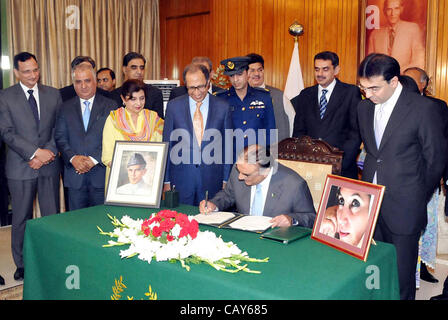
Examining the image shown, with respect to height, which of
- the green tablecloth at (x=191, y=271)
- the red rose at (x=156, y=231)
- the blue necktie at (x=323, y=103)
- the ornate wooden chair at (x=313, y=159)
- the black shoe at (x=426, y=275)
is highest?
the blue necktie at (x=323, y=103)

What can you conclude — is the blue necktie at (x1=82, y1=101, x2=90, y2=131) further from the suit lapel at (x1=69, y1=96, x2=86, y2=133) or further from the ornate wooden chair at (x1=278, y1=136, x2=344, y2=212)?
the ornate wooden chair at (x1=278, y1=136, x2=344, y2=212)

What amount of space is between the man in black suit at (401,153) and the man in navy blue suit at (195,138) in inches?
43.9

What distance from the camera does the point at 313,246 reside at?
1.90 metres

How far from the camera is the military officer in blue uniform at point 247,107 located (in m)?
3.45

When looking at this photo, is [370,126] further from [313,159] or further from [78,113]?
[78,113]

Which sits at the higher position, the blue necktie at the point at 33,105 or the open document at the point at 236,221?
the blue necktie at the point at 33,105

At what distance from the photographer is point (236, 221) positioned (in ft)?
7.57

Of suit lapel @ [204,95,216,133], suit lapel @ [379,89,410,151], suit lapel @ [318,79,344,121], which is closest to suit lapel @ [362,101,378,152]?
suit lapel @ [379,89,410,151]

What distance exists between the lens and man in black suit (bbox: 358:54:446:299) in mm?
2387

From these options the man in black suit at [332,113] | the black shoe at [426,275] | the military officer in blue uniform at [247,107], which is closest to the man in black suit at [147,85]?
the military officer in blue uniform at [247,107]

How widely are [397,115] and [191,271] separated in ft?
5.09

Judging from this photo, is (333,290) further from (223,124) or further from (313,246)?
(223,124)

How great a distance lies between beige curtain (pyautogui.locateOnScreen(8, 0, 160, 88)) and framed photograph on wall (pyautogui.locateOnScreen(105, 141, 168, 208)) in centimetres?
345

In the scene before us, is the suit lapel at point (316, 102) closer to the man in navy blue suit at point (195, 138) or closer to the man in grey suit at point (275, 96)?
the man in grey suit at point (275, 96)
